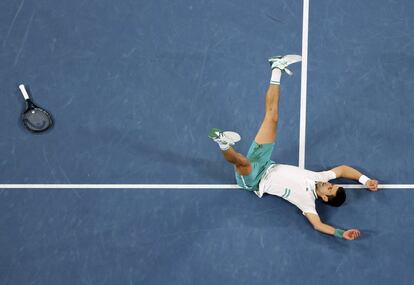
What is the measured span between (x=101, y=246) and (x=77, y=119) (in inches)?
60.0

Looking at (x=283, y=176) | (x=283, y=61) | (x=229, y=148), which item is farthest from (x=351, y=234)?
(x=283, y=61)

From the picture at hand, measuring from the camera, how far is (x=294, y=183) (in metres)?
6.13

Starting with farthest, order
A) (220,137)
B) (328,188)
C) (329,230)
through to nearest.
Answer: (329,230) < (328,188) < (220,137)

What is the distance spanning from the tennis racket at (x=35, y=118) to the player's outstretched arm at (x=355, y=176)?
11.0 ft

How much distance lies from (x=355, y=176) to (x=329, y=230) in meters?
0.69

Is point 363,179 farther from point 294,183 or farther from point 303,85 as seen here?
point 303,85

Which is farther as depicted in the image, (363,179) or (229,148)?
(363,179)

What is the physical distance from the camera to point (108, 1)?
22.9ft

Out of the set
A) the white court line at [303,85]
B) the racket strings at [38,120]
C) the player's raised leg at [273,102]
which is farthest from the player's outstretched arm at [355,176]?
the racket strings at [38,120]

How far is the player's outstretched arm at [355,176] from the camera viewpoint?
6230 millimetres

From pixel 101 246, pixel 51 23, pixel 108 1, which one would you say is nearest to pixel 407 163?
pixel 101 246

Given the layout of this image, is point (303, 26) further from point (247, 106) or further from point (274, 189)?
point (274, 189)

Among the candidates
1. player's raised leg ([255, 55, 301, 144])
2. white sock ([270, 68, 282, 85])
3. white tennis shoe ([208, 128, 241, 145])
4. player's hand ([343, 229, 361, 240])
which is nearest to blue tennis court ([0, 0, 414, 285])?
player's hand ([343, 229, 361, 240])

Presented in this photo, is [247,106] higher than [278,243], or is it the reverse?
[247,106]
